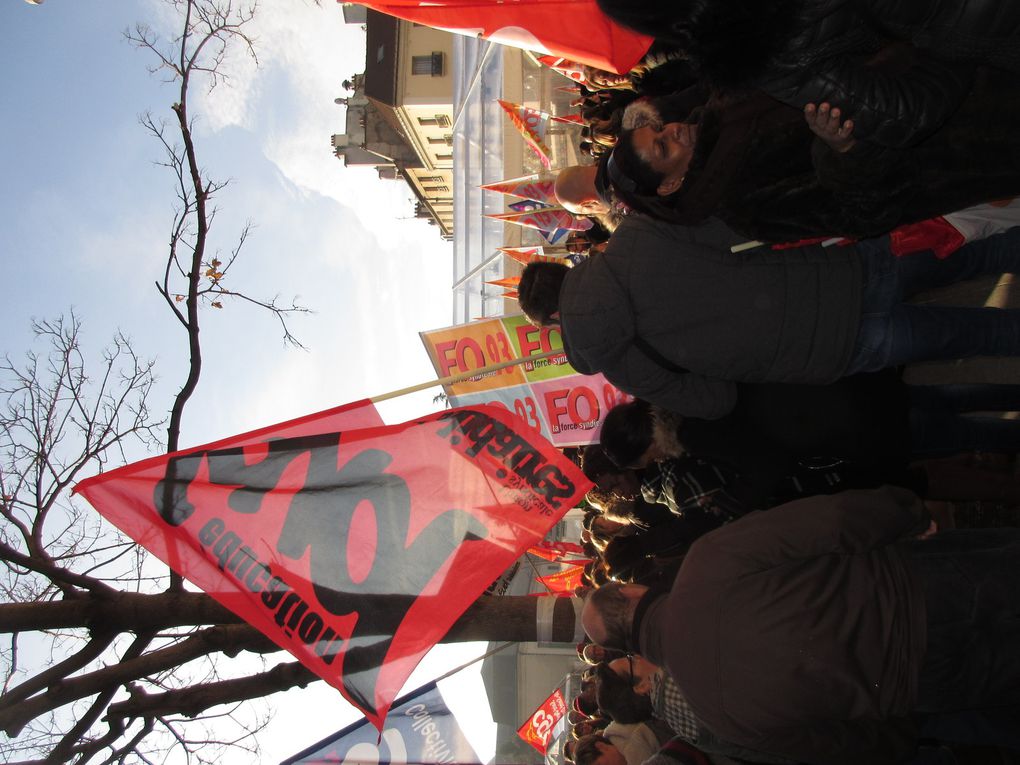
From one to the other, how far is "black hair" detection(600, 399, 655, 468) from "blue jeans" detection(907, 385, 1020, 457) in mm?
1646

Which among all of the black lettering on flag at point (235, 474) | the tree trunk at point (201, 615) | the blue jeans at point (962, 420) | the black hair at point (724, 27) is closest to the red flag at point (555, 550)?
the tree trunk at point (201, 615)

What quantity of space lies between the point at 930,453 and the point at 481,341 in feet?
16.0

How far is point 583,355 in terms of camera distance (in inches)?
129

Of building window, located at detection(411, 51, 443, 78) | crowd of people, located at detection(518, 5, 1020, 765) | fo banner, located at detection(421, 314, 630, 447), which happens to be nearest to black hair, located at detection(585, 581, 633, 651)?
crowd of people, located at detection(518, 5, 1020, 765)

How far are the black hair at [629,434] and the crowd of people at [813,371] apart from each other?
2 centimetres

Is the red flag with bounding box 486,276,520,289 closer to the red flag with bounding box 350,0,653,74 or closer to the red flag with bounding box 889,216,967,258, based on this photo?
the red flag with bounding box 350,0,653,74

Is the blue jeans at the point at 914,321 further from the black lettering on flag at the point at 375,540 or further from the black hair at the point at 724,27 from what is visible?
the black lettering on flag at the point at 375,540

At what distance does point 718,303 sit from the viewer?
3041 millimetres

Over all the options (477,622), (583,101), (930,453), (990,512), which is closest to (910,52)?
(930,453)

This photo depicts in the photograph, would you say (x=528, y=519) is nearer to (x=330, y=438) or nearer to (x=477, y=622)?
(x=477, y=622)

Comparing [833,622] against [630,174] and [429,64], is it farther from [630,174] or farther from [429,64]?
[429,64]

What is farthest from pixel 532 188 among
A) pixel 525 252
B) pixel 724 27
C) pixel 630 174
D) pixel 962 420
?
pixel 724 27

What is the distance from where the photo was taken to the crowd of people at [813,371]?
6.44 ft

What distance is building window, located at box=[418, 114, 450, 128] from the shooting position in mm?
25188
